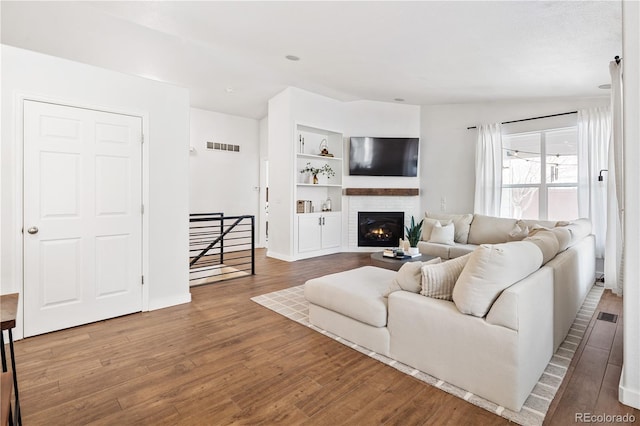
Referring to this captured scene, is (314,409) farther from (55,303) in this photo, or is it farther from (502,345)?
(55,303)

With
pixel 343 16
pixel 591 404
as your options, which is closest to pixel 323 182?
pixel 343 16

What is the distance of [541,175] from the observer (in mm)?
5336

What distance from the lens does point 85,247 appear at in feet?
9.55

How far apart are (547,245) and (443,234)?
2.67m

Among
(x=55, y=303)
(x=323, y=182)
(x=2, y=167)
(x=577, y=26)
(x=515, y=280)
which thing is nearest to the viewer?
(x=515, y=280)

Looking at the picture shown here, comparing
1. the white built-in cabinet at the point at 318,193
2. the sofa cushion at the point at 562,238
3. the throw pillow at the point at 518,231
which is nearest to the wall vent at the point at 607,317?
the sofa cushion at the point at 562,238

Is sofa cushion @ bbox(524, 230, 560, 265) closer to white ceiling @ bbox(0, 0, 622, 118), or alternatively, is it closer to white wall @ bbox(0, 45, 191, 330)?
white ceiling @ bbox(0, 0, 622, 118)

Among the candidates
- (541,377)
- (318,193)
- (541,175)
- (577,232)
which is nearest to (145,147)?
(541,377)

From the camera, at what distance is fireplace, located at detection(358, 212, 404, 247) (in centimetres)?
674

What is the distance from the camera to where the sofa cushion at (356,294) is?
232cm

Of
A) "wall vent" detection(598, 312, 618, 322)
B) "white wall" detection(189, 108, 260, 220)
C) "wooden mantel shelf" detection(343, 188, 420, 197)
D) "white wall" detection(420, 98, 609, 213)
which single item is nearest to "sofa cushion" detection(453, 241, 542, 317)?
"wall vent" detection(598, 312, 618, 322)

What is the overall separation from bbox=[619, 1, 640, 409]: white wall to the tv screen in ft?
15.8

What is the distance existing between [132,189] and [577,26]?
457 cm

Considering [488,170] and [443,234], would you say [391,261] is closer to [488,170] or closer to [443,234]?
[443,234]
